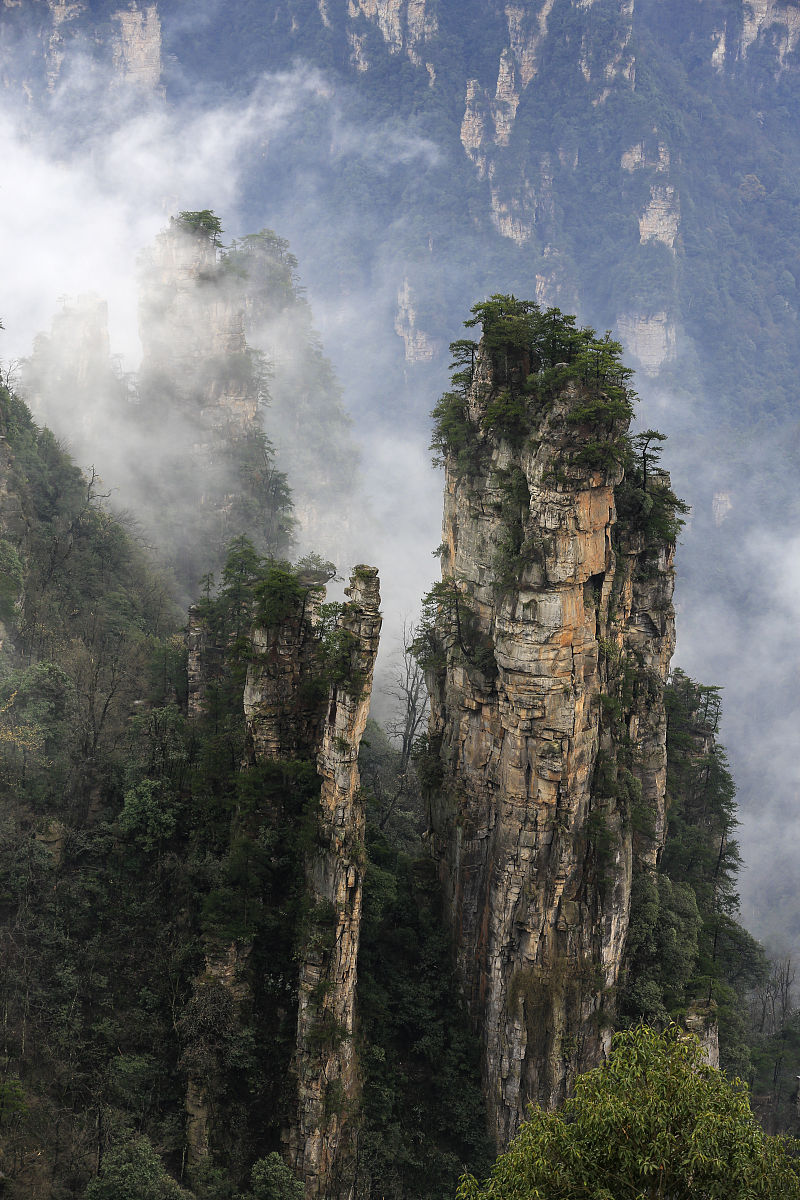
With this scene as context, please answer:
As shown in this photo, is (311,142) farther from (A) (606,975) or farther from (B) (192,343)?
(A) (606,975)

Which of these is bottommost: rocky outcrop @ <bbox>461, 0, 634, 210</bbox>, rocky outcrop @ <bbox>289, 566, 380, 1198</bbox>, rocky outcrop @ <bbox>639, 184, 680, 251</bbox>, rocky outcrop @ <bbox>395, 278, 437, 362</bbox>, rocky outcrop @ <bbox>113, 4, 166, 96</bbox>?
rocky outcrop @ <bbox>289, 566, 380, 1198</bbox>

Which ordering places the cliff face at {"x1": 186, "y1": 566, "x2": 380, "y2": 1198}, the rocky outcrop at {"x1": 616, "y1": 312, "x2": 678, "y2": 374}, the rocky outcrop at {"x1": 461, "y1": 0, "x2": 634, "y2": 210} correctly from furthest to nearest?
the rocky outcrop at {"x1": 616, "y1": 312, "x2": 678, "y2": 374}, the rocky outcrop at {"x1": 461, "y1": 0, "x2": 634, "y2": 210}, the cliff face at {"x1": 186, "y1": 566, "x2": 380, "y2": 1198}

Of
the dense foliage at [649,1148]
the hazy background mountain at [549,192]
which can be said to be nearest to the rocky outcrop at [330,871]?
the dense foliage at [649,1148]

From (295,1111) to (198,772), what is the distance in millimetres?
11244

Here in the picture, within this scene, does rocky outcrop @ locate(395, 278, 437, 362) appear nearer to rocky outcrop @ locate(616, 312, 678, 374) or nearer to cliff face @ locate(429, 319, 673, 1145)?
rocky outcrop @ locate(616, 312, 678, 374)

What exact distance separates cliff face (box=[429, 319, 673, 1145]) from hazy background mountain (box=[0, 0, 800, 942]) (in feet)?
296

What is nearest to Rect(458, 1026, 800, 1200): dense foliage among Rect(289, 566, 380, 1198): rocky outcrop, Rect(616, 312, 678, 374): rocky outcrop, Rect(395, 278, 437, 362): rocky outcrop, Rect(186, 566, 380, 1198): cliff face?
Rect(289, 566, 380, 1198): rocky outcrop

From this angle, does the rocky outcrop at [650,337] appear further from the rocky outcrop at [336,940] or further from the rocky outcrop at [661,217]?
the rocky outcrop at [336,940]

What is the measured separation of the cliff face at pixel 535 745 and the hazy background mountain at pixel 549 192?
296ft

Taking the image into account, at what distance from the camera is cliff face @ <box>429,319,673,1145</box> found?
35.8m

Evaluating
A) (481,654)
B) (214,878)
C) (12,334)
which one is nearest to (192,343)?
(12,334)

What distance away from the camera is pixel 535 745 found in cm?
3644

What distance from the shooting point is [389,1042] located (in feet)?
120

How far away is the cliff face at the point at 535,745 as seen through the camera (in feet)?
117
